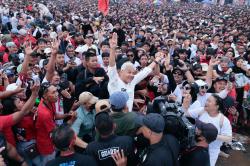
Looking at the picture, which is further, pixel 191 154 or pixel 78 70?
pixel 78 70

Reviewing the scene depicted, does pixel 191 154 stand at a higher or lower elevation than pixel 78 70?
lower

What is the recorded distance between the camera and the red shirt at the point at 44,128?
3516mm

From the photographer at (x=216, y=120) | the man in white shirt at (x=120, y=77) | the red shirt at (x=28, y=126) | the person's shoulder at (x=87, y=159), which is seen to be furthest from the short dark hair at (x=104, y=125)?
the photographer at (x=216, y=120)

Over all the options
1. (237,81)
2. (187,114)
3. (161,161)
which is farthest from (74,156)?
(237,81)

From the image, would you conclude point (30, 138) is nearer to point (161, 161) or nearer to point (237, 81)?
point (161, 161)

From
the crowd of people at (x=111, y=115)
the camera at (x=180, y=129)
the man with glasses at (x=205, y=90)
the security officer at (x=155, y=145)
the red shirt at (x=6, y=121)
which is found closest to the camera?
the security officer at (x=155, y=145)

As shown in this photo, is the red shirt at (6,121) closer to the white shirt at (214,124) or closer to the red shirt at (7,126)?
the red shirt at (7,126)

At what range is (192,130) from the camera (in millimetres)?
3113

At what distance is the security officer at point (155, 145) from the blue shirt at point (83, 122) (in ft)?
3.48

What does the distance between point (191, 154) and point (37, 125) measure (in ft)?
5.78

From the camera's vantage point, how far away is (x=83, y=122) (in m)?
3.81

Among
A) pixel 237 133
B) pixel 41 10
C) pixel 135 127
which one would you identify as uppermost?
pixel 41 10

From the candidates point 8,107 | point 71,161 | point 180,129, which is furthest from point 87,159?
point 8,107

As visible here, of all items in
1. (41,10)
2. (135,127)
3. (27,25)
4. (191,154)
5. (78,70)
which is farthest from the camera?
(41,10)
